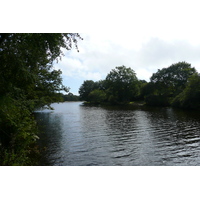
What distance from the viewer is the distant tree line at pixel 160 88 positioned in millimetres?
44509

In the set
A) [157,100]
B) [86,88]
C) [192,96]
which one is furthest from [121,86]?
[86,88]

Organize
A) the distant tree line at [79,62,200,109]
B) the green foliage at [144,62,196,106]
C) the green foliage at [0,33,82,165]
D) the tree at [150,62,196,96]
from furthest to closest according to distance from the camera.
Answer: the tree at [150,62,196,96] → the green foliage at [144,62,196,106] → the distant tree line at [79,62,200,109] → the green foliage at [0,33,82,165]

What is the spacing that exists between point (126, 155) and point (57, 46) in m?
7.82

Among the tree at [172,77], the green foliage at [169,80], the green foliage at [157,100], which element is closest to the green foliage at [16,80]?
the green foliage at [157,100]

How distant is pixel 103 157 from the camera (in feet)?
35.9

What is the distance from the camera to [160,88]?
7006cm

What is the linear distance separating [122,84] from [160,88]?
21.4 meters

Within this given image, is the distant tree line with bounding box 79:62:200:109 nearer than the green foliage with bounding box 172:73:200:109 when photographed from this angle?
No

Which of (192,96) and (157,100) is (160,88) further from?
(192,96)

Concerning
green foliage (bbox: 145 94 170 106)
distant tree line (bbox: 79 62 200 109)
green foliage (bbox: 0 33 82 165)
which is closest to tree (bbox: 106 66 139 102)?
distant tree line (bbox: 79 62 200 109)

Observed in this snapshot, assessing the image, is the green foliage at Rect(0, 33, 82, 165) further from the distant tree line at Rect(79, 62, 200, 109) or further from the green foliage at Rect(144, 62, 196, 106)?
the green foliage at Rect(144, 62, 196, 106)

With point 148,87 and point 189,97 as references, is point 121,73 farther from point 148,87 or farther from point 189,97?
point 189,97

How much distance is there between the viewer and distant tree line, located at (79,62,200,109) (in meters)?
44.5
